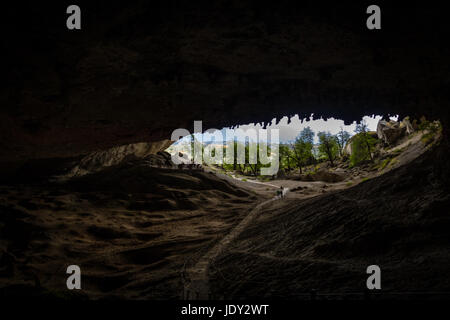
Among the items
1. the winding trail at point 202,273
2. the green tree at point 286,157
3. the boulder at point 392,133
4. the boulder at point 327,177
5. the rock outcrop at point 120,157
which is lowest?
the winding trail at point 202,273

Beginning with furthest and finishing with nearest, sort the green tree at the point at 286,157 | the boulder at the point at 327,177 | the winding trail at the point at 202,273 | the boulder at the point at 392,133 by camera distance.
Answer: the green tree at the point at 286,157
the boulder at the point at 392,133
the boulder at the point at 327,177
the winding trail at the point at 202,273

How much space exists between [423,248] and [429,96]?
5.91 meters

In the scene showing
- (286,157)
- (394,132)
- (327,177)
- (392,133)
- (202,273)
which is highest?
(394,132)

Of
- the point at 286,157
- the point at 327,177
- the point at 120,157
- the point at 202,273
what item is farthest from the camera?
the point at 286,157

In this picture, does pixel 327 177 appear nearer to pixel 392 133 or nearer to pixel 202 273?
pixel 392 133

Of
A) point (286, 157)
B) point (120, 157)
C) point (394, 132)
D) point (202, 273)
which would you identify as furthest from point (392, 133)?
point (202, 273)

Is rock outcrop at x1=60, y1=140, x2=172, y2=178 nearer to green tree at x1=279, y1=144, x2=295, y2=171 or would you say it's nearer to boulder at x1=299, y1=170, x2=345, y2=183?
boulder at x1=299, y1=170, x2=345, y2=183

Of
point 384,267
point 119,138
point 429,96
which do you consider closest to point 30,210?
point 119,138

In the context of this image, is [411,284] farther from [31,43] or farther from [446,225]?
[31,43]

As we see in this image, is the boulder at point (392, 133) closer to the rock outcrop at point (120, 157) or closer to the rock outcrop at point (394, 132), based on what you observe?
the rock outcrop at point (394, 132)

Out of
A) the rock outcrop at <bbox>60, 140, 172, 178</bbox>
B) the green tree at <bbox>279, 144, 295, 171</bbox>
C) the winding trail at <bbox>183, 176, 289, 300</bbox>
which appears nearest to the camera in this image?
the winding trail at <bbox>183, 176, 289, 300</bbox>

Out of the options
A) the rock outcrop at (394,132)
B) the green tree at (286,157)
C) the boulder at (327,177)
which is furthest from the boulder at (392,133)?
the green tree at (286,157)

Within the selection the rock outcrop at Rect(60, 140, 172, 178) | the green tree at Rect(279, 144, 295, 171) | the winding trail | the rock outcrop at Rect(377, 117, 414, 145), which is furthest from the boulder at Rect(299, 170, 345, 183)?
the winding trail

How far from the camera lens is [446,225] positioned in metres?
6.29
